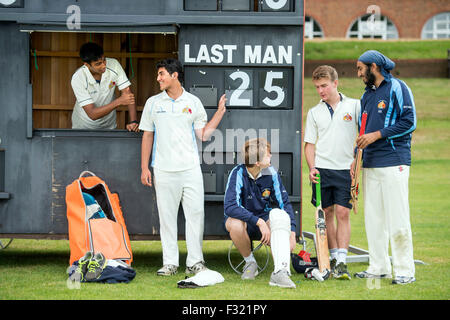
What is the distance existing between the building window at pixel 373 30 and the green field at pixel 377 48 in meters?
4.28

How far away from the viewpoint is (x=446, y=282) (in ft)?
20.2

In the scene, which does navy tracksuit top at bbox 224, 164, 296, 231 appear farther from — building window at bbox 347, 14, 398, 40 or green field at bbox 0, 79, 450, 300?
building window at bbox 347, 14, 398, 40

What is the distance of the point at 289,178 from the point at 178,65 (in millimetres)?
1481

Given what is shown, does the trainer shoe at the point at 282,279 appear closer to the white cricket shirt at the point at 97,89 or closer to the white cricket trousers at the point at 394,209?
the white cricket trousers at the point at 394,209

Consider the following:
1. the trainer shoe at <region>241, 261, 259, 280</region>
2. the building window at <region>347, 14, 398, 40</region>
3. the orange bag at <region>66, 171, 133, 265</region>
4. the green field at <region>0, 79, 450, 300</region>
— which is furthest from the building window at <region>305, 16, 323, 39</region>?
the trainer shoe at <region>241, 261, 259, 280</region>

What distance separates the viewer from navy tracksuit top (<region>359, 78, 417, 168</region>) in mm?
5996

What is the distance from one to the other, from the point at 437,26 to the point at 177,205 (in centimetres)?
3778

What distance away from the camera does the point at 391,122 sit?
608cm

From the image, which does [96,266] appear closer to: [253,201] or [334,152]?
[253,201]

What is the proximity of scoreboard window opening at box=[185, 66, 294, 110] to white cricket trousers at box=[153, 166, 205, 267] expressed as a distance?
749mm

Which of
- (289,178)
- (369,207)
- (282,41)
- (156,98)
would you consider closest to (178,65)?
(156,98)

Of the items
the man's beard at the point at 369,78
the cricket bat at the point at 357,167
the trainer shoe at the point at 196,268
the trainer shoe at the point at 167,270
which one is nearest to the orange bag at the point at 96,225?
the trainer shoe at the point at 167,270
